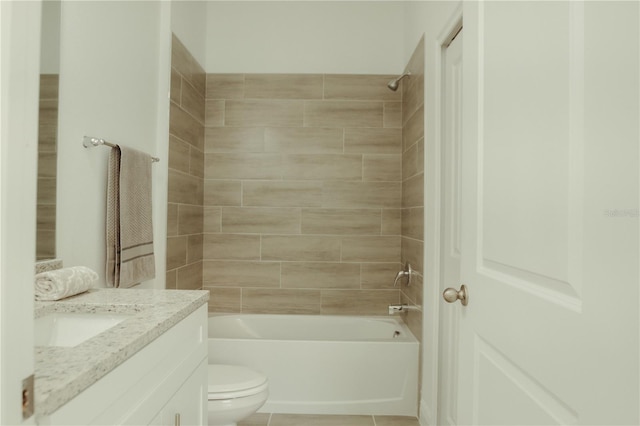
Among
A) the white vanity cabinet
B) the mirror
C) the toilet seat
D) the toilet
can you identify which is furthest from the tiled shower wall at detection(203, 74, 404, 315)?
the white vanity cabinet

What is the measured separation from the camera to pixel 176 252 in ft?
9.93

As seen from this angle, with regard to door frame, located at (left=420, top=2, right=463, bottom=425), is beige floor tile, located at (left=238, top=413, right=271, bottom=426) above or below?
below

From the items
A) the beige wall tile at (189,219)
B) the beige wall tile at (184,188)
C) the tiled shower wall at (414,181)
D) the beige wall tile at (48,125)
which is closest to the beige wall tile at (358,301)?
the tiled shower wall at (414,181)

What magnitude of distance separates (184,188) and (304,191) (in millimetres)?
892

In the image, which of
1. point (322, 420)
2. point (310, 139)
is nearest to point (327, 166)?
point (310, 139)

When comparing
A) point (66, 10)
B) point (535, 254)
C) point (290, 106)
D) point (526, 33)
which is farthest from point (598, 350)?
point (290, 106)

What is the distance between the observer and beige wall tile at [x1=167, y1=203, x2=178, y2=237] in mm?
2881

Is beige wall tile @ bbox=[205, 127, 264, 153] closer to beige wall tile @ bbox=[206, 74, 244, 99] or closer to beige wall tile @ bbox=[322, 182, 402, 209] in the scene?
beige wall tile @ bbox=[206, 74, 244, 99]

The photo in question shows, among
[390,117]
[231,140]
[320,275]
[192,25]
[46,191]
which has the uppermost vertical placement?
[192,25]

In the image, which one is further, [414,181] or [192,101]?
[192,101]

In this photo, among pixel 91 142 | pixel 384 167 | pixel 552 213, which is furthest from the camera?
pixel 384 167

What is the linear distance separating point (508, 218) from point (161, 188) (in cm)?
220

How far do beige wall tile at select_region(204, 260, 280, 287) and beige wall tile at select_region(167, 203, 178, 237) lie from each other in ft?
2.28

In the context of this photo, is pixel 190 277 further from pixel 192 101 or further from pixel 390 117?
pixel 390 117
